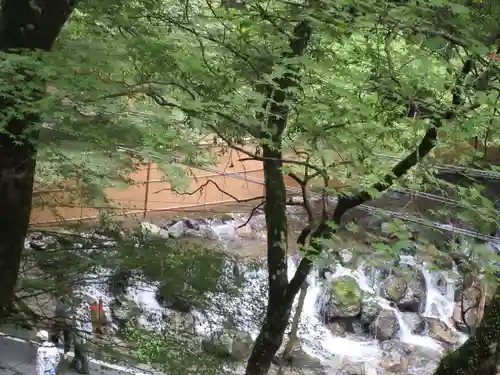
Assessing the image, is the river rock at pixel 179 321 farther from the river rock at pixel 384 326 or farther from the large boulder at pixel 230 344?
the river rock at pixel 384 326

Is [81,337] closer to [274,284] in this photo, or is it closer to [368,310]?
[274,284]

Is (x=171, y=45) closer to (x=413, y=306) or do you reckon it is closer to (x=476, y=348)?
(x=476, y=348)

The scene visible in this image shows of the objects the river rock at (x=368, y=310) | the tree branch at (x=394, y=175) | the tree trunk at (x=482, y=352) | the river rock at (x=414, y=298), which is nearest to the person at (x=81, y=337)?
the tree branch at (x=394, y=175)

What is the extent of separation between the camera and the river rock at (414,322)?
1121 centimetres

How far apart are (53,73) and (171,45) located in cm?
97

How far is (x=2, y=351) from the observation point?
605cm

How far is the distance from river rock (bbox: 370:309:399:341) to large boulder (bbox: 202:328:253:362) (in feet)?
17.4

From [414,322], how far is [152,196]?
21.4ft

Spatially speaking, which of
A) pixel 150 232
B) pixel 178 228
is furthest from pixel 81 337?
pixel 178 228

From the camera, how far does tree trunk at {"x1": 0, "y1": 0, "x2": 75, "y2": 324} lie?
3.28m

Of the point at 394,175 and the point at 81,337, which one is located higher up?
the point at 394,175

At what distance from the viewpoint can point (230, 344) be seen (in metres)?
5.99

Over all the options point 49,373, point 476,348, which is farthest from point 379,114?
point 49,373

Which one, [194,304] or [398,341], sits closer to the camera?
[194,304]
